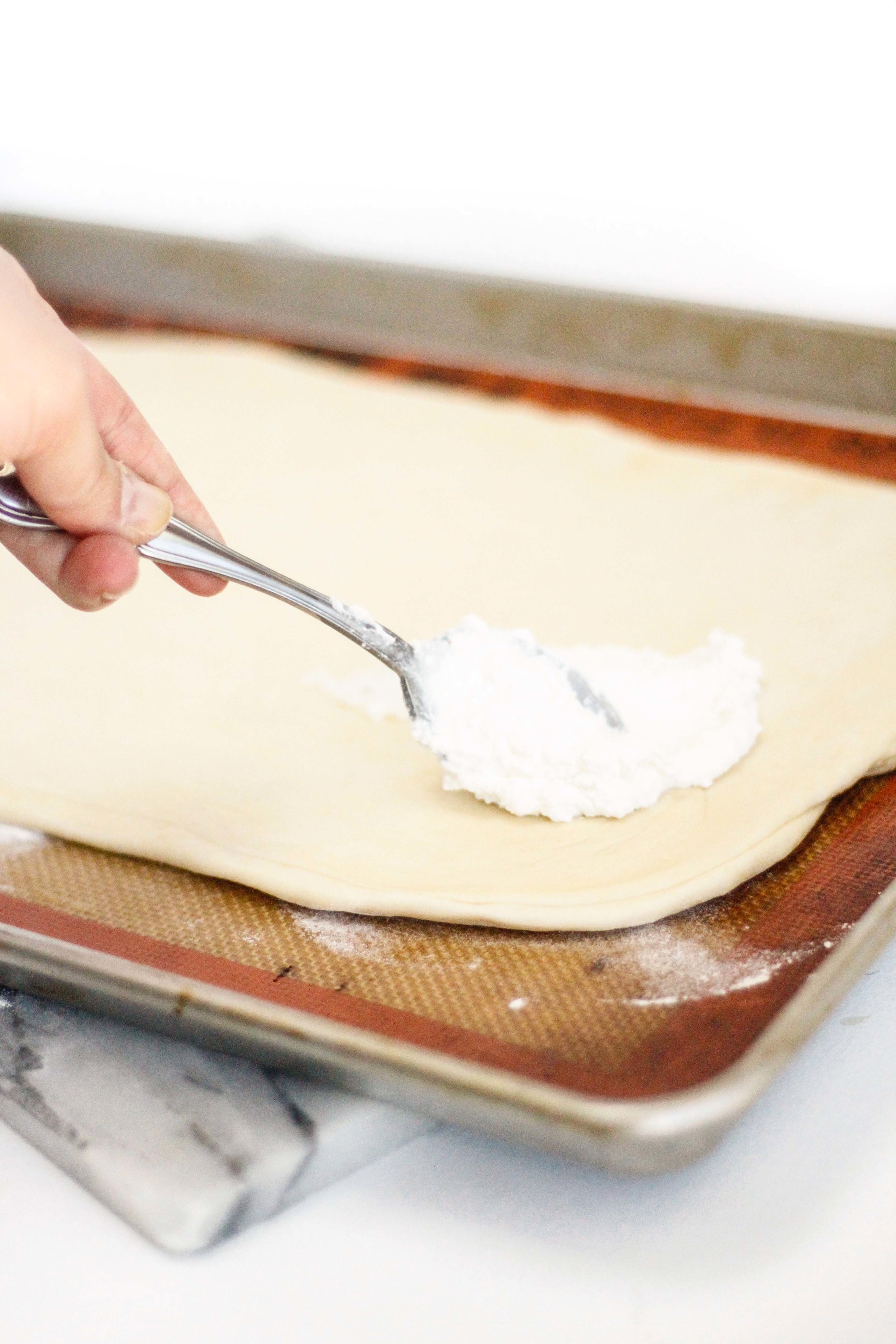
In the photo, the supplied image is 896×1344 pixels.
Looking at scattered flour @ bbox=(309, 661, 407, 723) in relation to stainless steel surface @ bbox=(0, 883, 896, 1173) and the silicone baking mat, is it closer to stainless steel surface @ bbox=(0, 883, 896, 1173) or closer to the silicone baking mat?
the silicone baking mat

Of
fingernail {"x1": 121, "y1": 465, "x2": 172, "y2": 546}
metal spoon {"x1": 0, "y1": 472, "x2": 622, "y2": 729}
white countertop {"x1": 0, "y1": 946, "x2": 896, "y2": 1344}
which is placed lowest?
white countertop {"x1": 0, "y1": 946, "x2": 896, "y2": 1344}

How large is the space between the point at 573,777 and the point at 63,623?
579 mm

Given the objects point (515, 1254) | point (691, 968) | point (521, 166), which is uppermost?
point (521, 166)

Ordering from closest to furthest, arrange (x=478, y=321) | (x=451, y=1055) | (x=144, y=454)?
(x=451, y=1055) → (x=144, y=454) → (x=478, y=321)

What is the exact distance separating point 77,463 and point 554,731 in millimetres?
399

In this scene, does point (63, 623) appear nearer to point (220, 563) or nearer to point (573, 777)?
point (220, 563)

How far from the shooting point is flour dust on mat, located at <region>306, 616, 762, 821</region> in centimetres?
98

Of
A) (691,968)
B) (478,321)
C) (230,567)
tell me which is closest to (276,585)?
(230,567)

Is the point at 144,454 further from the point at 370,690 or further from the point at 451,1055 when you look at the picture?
the point at 451,1055

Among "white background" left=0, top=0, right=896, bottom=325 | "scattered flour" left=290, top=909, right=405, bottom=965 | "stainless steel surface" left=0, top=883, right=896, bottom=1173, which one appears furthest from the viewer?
"white background" left=0, top=0, right=896, bottom=325

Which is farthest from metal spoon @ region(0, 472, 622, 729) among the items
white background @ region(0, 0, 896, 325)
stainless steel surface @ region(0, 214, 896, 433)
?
white background @ region(0, 0, 896, 325)

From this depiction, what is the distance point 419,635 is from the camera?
126cm

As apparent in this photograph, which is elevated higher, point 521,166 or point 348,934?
point 521,166

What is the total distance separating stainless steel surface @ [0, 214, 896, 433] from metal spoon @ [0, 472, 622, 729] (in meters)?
0.84
